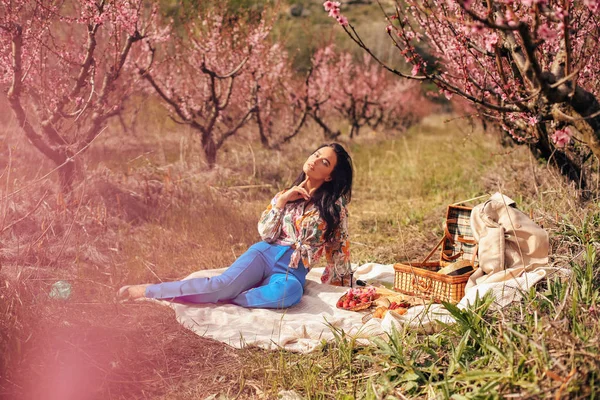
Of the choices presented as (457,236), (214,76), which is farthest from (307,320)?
(214,76)

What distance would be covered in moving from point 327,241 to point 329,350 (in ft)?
3.80

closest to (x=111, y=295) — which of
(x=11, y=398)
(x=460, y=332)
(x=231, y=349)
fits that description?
(x=231, y=349)

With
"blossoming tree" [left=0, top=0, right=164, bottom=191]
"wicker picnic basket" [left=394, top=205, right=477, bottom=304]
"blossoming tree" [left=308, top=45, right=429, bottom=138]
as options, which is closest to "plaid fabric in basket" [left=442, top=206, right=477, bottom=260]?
"wicker picnic basket" [left=394, top=205, right=477, bottom=304]

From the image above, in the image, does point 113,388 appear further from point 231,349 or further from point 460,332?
point 460,332

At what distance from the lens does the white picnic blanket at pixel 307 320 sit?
3.29 meters

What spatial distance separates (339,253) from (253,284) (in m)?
0.62

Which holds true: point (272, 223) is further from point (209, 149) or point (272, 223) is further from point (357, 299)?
point (209, 149)

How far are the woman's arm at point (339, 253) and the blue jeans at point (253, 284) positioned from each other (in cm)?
20

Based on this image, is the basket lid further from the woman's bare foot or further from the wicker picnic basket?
the woman's bare foot

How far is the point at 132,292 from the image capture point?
390cm

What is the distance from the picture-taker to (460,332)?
2.89m

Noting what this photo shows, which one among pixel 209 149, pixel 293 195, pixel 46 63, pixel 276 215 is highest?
pixel 46 63

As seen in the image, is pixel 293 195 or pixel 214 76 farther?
pixel 214 76

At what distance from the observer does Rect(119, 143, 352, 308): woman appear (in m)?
3.96
